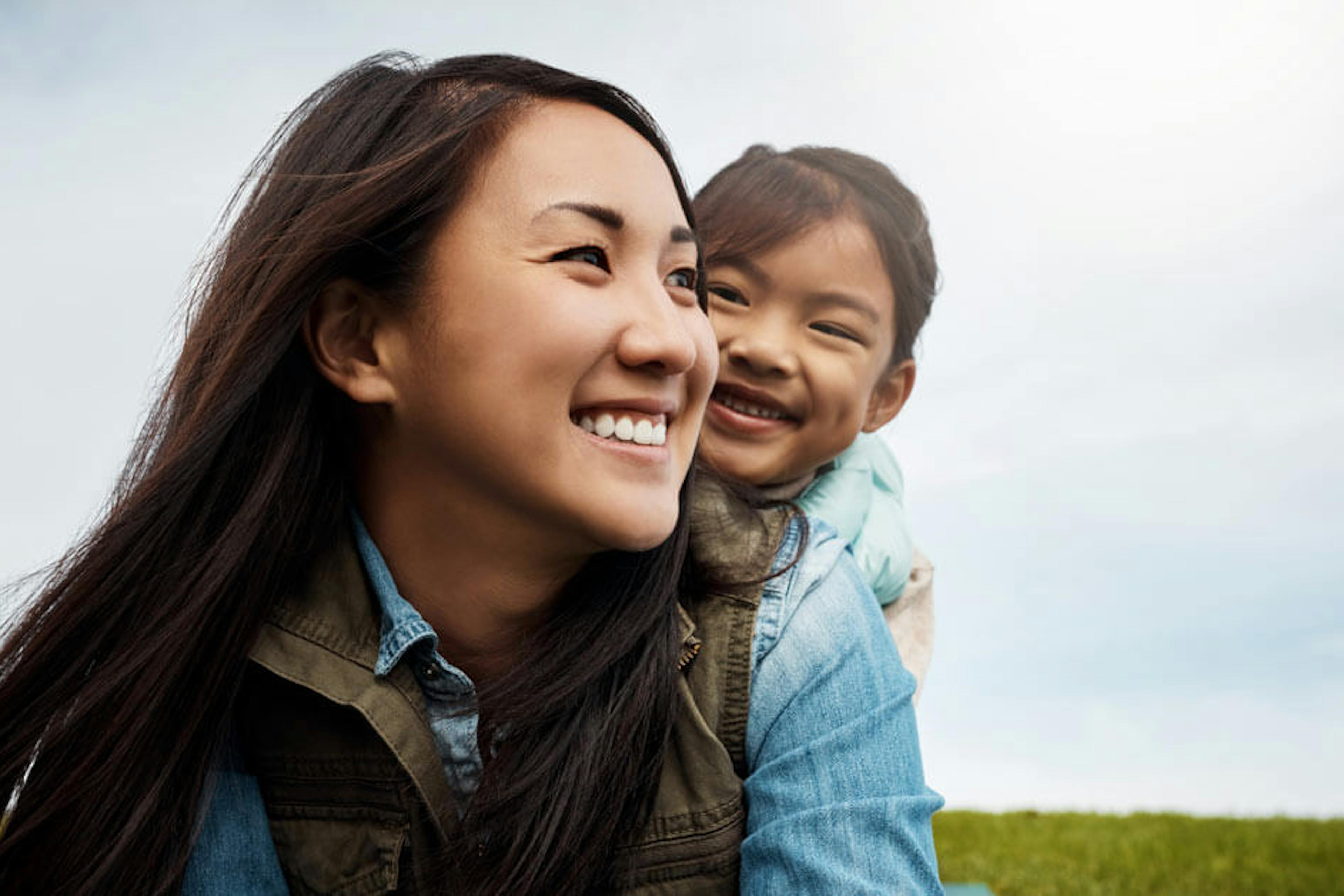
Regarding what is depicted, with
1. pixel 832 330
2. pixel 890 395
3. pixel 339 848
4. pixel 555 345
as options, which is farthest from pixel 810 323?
pixel 339 848

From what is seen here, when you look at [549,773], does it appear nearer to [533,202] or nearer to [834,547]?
[834,547]

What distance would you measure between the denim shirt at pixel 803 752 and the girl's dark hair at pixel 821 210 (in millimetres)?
1153

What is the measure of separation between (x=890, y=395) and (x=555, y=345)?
1.99 m

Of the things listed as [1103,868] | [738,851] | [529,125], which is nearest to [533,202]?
[529,125]

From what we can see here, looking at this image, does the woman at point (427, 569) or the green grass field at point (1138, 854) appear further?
the green grass field at point (1138, 854)

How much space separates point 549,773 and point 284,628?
0.58 meters

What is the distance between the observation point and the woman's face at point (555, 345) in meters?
2.02

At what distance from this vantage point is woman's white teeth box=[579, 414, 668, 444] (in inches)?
81.9

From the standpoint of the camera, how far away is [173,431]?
7.78 ft

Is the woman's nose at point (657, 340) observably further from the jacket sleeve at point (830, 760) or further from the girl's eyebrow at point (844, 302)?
the girl's eyebrow at point (844, 302)

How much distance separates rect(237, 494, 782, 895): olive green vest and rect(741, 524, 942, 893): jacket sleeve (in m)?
0.06

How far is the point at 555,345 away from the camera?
200 centimetres

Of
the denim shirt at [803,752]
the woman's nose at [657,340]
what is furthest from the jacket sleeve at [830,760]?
the woman's nose at [657,340]

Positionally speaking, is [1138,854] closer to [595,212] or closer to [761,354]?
[761,354]
